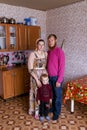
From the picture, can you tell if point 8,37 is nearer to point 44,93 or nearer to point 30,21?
point 30,21

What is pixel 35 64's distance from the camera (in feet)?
9.32

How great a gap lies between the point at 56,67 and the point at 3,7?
2.19m

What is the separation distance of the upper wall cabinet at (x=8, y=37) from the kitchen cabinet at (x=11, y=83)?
1.81 ft

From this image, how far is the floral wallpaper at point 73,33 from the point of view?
380 cm

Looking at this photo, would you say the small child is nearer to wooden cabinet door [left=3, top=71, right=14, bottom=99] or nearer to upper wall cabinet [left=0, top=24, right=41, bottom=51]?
wooden cabinet door [left=3, top=71, right=14, bottom=99]

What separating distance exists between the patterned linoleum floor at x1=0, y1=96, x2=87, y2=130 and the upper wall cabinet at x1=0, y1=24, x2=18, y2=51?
130cm

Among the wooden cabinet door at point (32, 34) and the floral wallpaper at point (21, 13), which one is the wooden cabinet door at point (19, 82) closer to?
the wooden cabinet door at point (32, 34)

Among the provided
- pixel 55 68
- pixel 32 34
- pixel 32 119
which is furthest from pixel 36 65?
pixel 32 34

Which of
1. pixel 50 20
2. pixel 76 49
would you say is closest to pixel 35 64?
pixel 76 49

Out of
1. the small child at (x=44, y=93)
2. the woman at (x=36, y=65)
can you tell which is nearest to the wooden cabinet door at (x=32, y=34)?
the woman at (x=36, y=65)

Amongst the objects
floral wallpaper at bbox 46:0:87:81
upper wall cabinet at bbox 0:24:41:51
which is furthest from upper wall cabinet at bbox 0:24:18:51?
floral wallpaper at bbox 46:0:87:81

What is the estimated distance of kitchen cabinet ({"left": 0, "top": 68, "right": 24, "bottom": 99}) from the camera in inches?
141

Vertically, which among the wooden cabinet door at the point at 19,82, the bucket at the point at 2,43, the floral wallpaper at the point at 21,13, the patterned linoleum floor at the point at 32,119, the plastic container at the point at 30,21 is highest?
the floral wallpaper at the point at 21,13

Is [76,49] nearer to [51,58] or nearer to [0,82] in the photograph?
[51,58]
